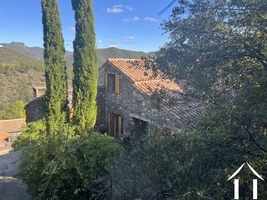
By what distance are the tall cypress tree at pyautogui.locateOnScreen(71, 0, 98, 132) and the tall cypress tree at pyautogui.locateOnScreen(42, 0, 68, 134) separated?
714 mm

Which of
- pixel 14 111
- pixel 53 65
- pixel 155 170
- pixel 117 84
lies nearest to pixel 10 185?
pixel 53 65

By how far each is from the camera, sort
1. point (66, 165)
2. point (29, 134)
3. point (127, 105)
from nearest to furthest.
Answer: point (66, 165) → point (29, 134) → point (127, 105)

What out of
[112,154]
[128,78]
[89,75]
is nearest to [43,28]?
[89,75]

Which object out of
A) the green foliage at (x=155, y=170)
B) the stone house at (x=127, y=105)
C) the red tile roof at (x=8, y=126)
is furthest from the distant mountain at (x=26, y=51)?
the green foliage at (x=155, y=170)

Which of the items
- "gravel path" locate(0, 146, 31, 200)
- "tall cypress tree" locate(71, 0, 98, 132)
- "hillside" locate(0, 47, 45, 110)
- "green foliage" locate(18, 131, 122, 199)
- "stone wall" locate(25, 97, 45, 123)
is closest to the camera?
"green foliage" locate(18, 131, 122, 199)

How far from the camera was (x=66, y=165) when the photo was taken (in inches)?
251

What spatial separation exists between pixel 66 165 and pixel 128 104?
526cm

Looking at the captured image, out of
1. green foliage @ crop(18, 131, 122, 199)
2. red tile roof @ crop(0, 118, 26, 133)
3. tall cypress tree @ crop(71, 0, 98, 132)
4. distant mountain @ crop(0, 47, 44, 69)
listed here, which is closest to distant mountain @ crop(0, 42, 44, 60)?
Answer: distant mountain @ crop(0, 47, 44, 69)

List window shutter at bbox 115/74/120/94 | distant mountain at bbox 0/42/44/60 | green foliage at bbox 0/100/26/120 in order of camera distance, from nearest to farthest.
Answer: window shutter at bbox 115/74/120/94, green foliage at bbox 0/100/26/120, distant mountain at bbox 0/42/44/60

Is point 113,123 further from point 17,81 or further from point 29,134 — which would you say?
point 17,81

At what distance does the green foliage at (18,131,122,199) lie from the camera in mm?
6457

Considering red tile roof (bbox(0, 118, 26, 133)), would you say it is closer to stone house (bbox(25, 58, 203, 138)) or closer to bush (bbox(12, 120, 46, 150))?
stone house (bbox(25, 58, 203, 138))

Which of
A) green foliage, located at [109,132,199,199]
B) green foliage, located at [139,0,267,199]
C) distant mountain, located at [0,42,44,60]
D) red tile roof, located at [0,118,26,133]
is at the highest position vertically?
distant mountain, located at [0,42,44,60]

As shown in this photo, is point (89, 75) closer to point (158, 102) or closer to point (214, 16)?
point (158, 102)
